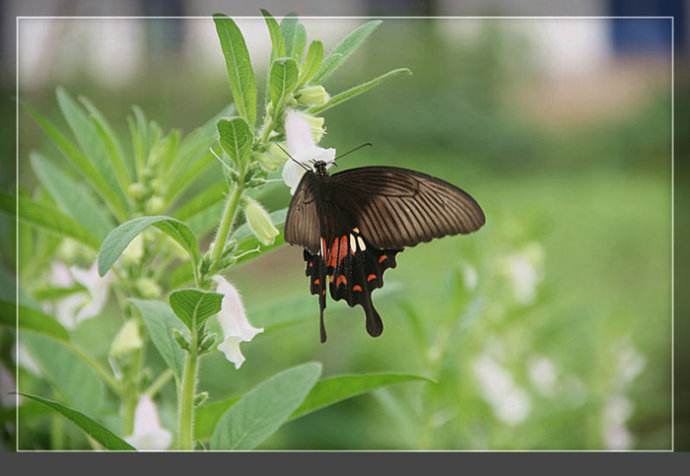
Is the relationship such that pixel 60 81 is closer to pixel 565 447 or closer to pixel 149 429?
pixel 149 429

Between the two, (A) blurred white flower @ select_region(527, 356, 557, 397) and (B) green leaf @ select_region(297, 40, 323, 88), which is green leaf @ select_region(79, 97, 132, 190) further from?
(A) blurred white flower @ select_region(527, 356, 557, 397)

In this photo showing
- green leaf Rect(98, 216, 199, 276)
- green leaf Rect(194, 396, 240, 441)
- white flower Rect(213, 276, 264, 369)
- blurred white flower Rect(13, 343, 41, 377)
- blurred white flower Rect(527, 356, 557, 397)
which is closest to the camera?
green leaf Rect(98, 216, 199, 276)

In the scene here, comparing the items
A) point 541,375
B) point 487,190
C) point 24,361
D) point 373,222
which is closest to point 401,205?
point 373,222

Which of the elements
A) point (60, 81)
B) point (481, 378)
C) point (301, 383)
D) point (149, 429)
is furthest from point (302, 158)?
point (60, 81)

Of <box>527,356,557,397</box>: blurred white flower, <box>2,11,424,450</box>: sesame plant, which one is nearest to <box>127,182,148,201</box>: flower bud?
<box>2,11,424,450</box>: sesame plant

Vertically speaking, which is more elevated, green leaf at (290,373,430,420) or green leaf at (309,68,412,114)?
green leaf at (309,68,412,114)

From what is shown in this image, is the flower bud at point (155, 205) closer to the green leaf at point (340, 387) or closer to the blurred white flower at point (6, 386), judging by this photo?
the green leaf at point (340, 387)
